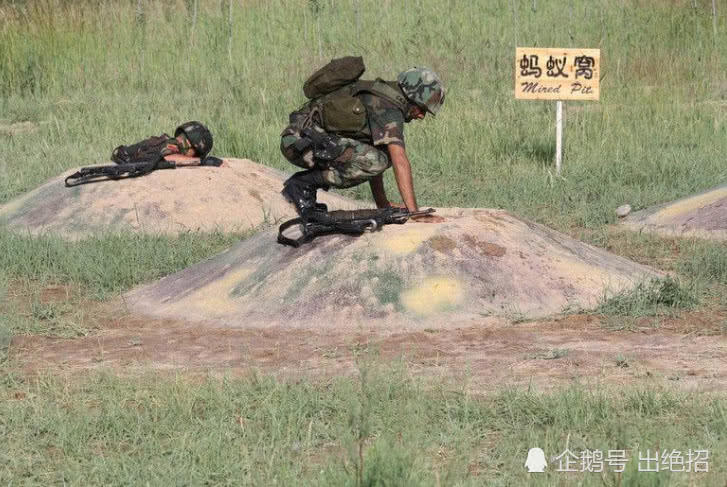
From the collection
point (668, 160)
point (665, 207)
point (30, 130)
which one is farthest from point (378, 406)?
point (30, 130)

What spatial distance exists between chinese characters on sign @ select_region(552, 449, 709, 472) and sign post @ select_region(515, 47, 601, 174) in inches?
296

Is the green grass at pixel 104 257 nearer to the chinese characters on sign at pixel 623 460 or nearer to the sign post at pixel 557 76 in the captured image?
the sign post at pixel 557 76

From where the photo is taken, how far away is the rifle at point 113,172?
10266 mm

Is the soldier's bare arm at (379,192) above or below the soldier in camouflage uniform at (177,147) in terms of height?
above

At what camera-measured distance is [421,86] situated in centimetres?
735

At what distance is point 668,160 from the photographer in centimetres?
1162

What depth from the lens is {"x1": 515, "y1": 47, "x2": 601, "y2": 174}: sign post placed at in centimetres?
1176

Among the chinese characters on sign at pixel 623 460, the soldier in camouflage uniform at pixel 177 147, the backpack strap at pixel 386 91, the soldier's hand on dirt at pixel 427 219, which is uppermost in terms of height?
the backpack strap at pixel 386 91

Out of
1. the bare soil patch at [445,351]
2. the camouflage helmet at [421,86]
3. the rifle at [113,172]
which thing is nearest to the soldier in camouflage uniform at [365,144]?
the camouflage helmet at [421,86]

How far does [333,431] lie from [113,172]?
19.3 feet

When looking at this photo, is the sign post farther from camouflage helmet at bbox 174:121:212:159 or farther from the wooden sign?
camouflage helmet at bbox 174:121:212:159

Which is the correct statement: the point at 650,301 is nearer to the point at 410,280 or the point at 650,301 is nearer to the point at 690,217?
the point at 410,280

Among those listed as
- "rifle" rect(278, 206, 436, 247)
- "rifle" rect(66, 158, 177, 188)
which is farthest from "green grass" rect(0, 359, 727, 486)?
"rifle" rect(66, 158, 177, 188)

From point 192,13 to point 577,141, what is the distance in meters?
7.18
